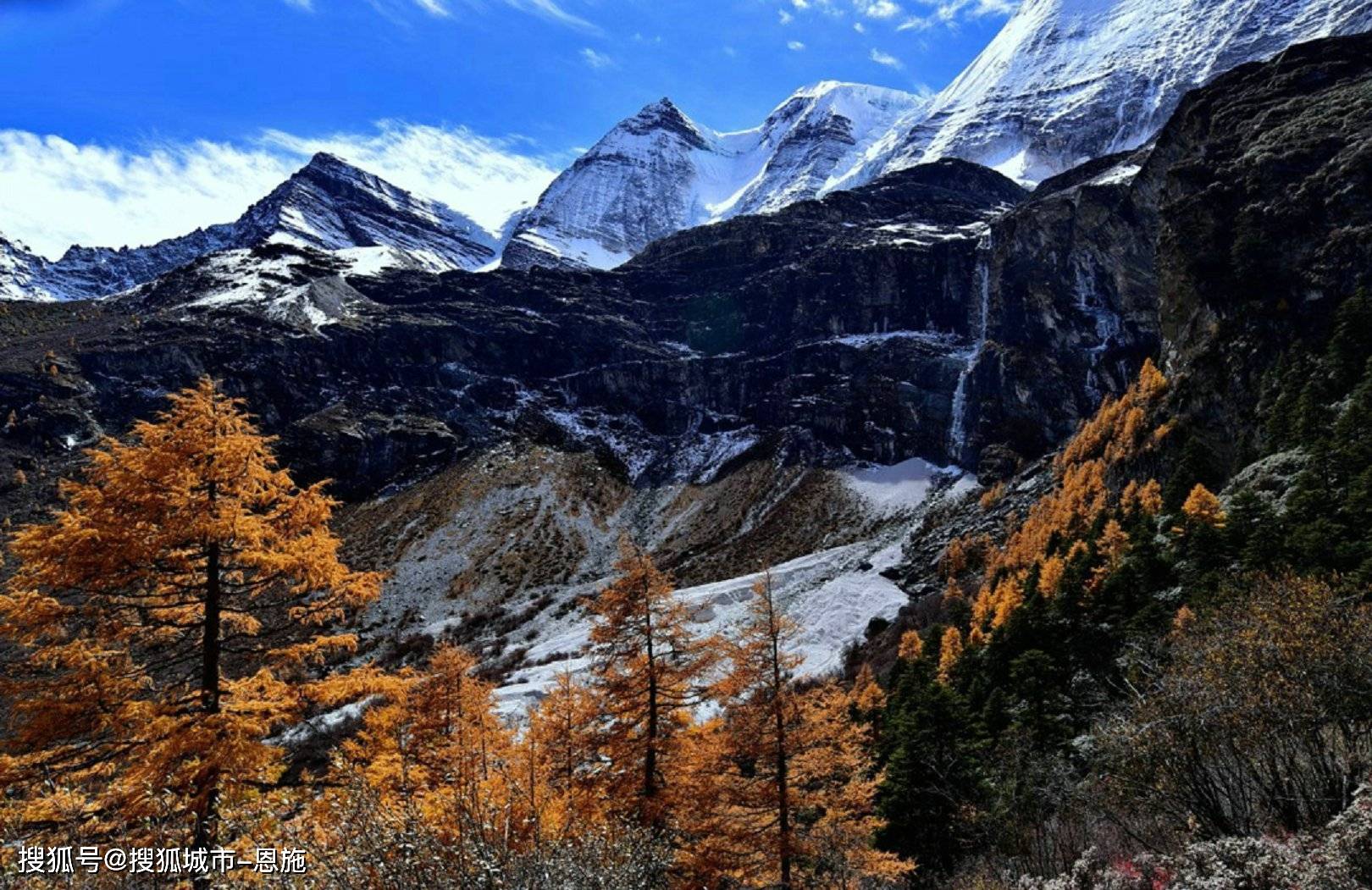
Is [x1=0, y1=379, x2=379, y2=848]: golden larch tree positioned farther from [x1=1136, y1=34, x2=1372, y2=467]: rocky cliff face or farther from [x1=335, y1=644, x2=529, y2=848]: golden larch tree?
[x1=1136, y1=34, x2=1372, y2=467]: rocky cliff face

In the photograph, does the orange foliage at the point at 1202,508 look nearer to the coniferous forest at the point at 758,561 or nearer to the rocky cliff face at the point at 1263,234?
the coniferous forest at the point at 758,561

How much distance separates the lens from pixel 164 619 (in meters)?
9.21

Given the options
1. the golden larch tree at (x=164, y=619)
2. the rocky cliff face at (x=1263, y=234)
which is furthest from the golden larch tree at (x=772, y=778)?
the rocky cliff face at (x=1263, y=234)

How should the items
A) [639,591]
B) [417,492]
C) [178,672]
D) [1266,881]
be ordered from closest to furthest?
[1266,881] < [178,672] < [639,591] < [417,492]

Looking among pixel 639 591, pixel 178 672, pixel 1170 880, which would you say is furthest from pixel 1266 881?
pixel 178 672

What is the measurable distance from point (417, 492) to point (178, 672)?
104 meters

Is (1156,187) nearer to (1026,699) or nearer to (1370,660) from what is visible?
(1026,699)

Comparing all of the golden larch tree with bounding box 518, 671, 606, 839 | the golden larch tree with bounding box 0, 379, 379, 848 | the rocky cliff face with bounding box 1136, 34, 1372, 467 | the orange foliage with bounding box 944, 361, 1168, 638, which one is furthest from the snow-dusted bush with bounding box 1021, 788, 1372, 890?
the rocky cliff face with bounding box 1136, 34, 1372, 467

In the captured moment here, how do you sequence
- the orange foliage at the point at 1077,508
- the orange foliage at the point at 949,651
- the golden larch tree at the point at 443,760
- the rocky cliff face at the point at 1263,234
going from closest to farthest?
the golden larch tree at the point at 443,760 < the orange foliage at the point at 949,651 < the orange foliage at the point at 1077,508 < the rocky cliff face at the point at 1263,234

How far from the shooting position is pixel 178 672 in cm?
984

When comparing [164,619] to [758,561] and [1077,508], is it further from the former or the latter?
[758,561]

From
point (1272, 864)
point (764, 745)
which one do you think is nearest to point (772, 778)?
point (764, 745)

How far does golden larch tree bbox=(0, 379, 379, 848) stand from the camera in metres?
8.05

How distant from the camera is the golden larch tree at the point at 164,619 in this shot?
805 cm
